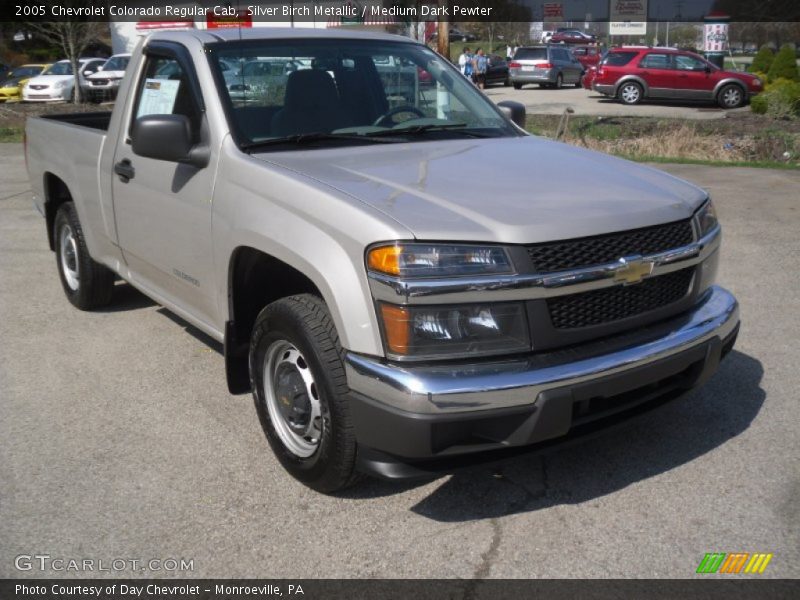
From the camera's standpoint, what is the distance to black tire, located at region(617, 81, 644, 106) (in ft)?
87.4

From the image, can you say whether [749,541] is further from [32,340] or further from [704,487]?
[32,340]

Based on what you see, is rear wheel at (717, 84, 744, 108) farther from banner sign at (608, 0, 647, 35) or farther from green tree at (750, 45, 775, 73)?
banner sign at (608, 0, 647, 35)

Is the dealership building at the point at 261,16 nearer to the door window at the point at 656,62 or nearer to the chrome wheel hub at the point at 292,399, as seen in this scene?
the door window at the point at 656,62

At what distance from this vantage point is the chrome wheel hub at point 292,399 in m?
3.58

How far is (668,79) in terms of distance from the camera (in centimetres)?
2611

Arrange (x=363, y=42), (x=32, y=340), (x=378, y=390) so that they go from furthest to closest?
(x=32, y=340)
(x=363, y=42)
(x=378, y=390)

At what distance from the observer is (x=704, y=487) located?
367cm

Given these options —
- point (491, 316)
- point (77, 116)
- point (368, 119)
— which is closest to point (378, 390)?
point (491, 316)

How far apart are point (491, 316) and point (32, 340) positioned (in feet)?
12.6

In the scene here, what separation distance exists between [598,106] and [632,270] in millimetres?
23867

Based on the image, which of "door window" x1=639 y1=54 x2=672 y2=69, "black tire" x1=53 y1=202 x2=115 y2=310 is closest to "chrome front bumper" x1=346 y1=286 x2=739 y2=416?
"black tire" x1=53 y1=202 x2=115 y2=310

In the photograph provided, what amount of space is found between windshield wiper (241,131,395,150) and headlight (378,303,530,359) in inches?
53.7

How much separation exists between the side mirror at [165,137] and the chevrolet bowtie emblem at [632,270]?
2.01m

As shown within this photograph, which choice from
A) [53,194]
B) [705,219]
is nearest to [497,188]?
[705,219]
